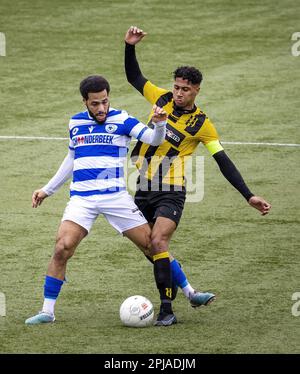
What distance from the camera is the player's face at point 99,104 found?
10.2 metres

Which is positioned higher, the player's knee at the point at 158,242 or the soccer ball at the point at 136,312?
the player's knee at the point at 158,242

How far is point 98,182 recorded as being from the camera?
10305mm

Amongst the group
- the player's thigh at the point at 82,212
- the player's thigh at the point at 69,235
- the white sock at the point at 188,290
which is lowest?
the white sock at the point at 188,290

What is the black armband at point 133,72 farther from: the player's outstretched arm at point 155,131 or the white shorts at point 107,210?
the white shorts at point 107,210

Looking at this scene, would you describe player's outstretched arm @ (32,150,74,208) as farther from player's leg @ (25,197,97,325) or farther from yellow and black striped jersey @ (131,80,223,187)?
yellow and black striped jersey @ (131,80,223,187)

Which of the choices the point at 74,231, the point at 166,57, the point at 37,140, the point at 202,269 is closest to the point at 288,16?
the point at 166,57

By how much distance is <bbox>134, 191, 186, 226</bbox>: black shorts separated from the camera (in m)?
10.6

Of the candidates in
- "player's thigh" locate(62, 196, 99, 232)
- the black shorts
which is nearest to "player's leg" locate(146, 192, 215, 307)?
the black shorts

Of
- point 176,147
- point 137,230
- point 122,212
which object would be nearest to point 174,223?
point 137,230

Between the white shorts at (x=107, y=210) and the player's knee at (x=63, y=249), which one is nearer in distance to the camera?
the player's knee at (x=63, y=249)

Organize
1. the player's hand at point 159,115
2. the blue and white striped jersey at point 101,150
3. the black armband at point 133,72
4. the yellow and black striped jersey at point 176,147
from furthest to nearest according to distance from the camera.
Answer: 1. the black armband at point 133,72
2. the yellow and black striped jersey at point 176,147
3. the blue and white striped jersey at point 101,150
4. the player's hand at point 159,115

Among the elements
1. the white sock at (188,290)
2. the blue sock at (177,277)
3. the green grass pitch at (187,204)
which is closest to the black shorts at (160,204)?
the blue sock at (177,277)

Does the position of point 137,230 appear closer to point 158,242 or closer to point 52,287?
point 158,242

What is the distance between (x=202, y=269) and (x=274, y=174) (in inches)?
178
